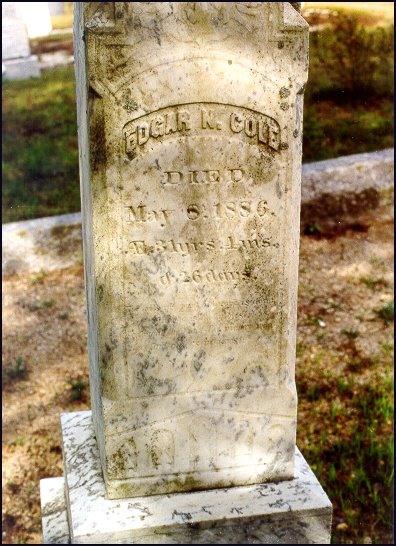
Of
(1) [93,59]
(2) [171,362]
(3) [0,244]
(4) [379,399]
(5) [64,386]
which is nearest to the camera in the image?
(1) [93,59]

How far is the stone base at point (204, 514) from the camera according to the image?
2.20 metres

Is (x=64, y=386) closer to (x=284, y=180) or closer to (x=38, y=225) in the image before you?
(x=38, y=225)

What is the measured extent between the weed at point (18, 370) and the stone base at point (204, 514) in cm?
190

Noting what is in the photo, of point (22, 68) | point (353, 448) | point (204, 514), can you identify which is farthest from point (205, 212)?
point (22, 68)

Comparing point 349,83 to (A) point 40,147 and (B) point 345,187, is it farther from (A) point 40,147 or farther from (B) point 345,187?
(A) point 40,147

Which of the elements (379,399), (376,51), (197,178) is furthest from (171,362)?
(376,51)

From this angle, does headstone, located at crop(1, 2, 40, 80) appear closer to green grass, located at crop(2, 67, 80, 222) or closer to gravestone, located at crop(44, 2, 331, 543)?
green grass, located at crop(2, 67, 80, 222)

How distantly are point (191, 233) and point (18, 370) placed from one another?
2561 mm

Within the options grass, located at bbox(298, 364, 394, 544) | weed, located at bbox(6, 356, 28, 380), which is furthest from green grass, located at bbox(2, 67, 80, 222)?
grass, located at bbox(298, 364, 394, 544)

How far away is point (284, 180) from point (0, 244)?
380 cm

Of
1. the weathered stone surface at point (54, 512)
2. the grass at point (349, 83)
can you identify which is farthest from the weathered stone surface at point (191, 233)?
the grass at point (349, 83)

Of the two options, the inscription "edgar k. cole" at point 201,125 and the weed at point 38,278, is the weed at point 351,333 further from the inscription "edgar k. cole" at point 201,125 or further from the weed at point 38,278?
the inscription "edgar k. cole" at point 201,125

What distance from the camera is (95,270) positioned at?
2.04 meters

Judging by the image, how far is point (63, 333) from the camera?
4688 mm
